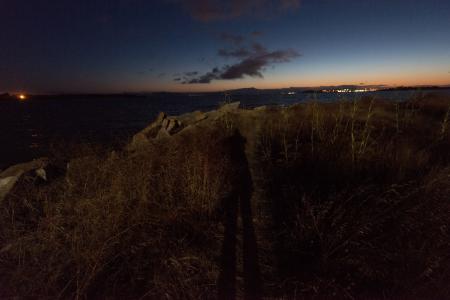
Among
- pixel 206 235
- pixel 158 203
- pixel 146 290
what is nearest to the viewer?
pixel 146 290

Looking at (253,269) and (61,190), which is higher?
(61,190)

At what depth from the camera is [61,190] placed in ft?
14.6

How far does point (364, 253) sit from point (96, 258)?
2.61 m

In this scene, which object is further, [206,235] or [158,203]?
[158,203]

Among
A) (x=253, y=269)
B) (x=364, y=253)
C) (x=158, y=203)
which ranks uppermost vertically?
(x=158, y=203)

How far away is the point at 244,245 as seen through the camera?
299 centimetres

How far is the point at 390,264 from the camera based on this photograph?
2.38m

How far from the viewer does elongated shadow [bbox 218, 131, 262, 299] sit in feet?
7.70

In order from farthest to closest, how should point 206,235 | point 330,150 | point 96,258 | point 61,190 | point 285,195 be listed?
point 330,150
point 61,190
point 285,195
point 206,235
point 96,258

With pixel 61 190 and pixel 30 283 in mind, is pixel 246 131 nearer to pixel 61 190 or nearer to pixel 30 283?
pixel 61 190

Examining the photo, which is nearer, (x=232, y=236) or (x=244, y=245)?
(x=244, y=245)

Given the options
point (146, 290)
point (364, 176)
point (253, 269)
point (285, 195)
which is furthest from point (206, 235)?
point (364, 176)

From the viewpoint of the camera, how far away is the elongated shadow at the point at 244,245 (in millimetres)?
2346

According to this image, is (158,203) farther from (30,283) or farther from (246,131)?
(246,131)
